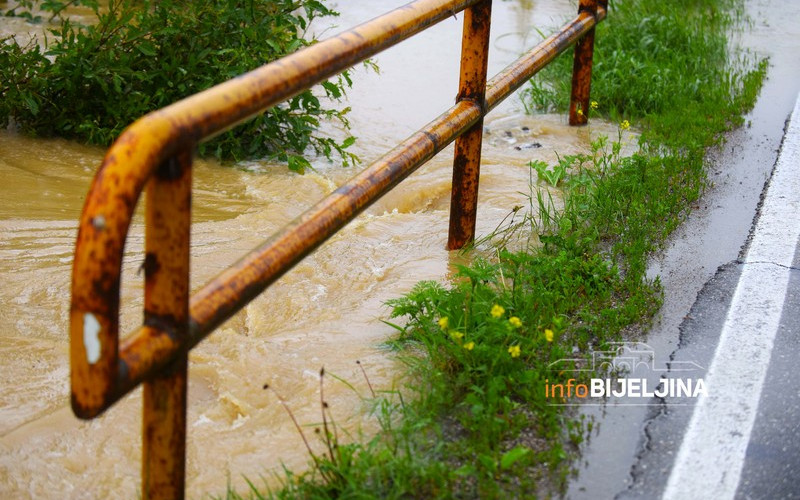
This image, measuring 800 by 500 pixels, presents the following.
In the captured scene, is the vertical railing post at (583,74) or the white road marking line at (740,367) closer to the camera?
the white road marking line at (740,367)

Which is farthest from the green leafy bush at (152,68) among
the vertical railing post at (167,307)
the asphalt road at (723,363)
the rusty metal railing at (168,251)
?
the vertical railing post at (167,307)

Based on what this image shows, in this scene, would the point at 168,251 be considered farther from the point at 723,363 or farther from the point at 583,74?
the point at 583,74

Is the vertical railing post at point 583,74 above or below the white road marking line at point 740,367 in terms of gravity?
above

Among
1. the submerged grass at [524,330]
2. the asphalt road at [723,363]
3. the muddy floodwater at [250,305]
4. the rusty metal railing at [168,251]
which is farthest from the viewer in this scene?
the muddy floodwater at [250,305]

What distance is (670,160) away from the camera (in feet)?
14.3

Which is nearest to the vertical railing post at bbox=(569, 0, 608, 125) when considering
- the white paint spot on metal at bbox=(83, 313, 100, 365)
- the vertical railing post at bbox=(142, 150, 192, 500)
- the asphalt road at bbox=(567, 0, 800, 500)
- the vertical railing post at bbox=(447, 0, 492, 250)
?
the asphalt road at bbox=(567, 0, 800, 500)

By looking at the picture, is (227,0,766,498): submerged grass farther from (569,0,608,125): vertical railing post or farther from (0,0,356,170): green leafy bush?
(0,0,356,170): green leafy bush

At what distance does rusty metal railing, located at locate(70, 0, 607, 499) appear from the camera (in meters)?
1.63

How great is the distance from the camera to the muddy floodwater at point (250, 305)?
2.47 meters

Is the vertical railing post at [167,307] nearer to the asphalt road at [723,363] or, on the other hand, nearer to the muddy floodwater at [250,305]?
the muddy floodwater at [250,305]

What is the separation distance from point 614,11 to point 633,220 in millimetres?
3563

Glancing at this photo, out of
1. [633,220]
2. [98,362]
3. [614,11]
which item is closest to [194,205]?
[633,220]

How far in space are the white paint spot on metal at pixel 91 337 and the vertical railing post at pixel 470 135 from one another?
1966mm

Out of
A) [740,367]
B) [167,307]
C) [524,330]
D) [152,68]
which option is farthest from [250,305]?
[152,68]
